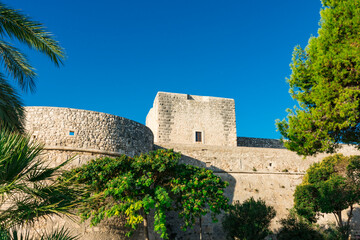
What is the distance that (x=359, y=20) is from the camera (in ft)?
24.2

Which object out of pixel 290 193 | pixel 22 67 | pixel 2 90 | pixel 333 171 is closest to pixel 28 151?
pixel 2 90

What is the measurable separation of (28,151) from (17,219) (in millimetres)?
938

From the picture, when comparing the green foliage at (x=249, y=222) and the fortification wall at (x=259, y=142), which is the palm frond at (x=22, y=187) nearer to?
the green foliage at (x=249, y=222)

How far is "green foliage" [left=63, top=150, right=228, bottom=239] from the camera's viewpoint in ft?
29.7

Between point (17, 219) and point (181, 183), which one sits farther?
point (181, 183)

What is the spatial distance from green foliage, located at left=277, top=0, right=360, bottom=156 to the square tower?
10.1 meters

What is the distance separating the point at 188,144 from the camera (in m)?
15.2

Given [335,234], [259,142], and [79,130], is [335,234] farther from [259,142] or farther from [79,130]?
[79,130]

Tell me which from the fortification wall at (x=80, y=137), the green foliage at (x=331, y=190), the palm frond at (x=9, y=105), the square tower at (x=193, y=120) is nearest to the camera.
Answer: the palm frond at (x=9, y=105)

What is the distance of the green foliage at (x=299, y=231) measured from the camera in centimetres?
1171

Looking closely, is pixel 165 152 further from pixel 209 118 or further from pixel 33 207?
pixel 209 118

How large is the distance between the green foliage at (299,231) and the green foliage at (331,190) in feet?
2.83

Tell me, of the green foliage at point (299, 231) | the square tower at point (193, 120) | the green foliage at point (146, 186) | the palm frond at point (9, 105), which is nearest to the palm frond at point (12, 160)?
the palm frond at point (9, 105)

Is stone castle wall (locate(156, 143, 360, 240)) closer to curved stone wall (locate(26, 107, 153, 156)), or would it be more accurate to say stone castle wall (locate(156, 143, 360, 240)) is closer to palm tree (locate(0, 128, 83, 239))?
curved stone wall (locate(26, 107, 153, 156))
